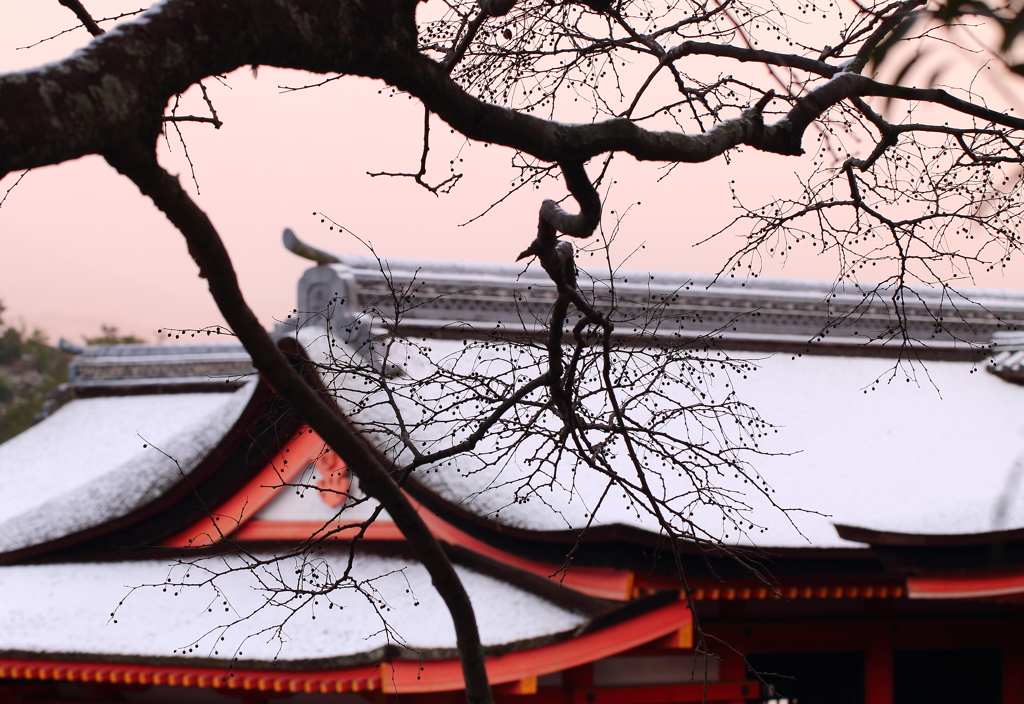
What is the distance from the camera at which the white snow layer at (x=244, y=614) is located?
4.68m

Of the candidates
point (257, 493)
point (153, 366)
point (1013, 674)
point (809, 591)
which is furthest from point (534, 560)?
point (153, 366)

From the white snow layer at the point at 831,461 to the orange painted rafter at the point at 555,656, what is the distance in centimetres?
50

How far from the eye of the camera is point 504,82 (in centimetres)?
360

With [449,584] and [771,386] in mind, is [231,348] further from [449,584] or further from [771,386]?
[449,584]

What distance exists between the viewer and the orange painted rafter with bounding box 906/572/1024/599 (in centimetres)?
494

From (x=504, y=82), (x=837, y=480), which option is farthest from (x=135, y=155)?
(x=837, y=480)

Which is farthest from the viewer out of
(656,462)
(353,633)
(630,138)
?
(656,462)

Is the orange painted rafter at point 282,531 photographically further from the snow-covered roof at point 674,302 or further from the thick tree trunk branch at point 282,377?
the thick tree trunk branch at point 282,377

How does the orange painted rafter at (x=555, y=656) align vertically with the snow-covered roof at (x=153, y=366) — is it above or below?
below

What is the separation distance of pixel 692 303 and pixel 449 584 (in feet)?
18.7

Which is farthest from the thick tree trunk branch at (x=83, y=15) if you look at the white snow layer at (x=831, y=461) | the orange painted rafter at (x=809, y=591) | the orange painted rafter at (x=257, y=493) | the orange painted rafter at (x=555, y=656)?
the orange painted rafter at (x=809, y=591)

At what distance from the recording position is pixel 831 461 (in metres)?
6.52

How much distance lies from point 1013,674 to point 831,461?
198 cm

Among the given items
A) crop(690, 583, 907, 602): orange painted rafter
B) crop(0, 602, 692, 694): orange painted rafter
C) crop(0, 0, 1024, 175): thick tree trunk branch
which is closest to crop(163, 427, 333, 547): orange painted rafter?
crop(0, 602, 692, 694): orange painted rafter
